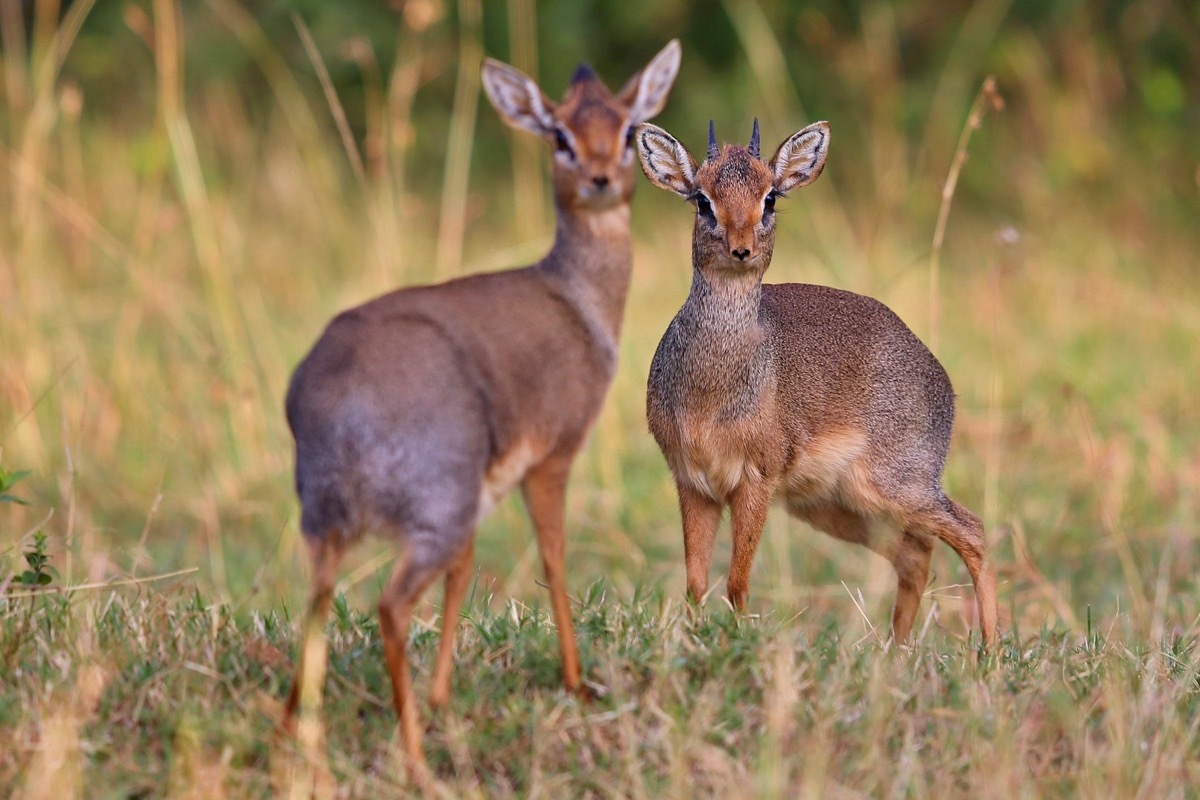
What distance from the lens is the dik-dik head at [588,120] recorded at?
402 cm

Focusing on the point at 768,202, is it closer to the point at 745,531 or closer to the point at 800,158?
the point at 800,158

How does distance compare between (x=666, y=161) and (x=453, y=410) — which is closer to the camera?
(x=453, y=410)

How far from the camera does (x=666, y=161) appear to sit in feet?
14.8

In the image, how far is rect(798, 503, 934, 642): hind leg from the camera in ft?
16.9

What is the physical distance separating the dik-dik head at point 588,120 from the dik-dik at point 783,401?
165mm

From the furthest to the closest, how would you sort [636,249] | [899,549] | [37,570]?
[636,249] → [899,549] → [37,570]

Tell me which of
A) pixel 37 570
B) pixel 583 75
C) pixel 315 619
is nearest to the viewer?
pixel 315 619

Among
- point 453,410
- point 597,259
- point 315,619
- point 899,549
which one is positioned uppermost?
point 597,259

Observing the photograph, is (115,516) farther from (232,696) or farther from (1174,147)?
(1174,147)

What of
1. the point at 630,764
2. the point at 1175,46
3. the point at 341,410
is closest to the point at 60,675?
the point at 341,410

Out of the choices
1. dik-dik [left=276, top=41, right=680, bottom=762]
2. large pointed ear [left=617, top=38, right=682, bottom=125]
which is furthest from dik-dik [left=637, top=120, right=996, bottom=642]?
dik-dik [left=276, top=41, right=680, bottom=762]

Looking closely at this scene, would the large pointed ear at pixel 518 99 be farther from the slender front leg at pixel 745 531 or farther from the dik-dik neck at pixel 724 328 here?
the slender front leg at pixel 745 531

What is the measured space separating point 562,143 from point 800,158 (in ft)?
2.64

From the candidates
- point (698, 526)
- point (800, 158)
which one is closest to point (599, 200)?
point (800, 158)
